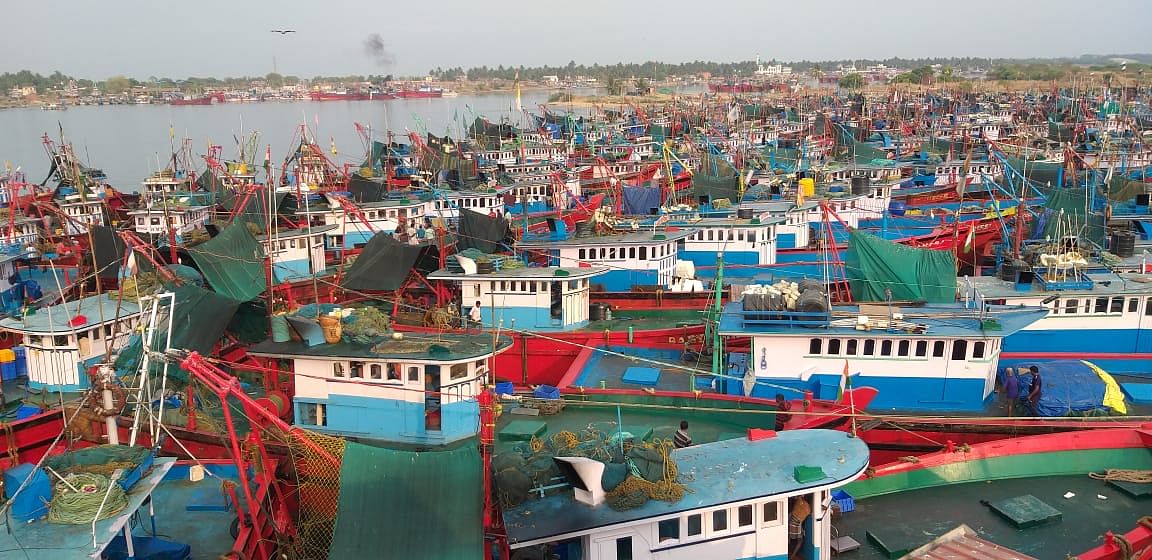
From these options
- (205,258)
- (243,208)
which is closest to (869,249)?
(205,258)

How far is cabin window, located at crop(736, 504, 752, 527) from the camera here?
11536 mm

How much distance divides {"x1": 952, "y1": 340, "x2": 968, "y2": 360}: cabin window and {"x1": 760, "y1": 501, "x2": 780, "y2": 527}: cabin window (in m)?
8.71

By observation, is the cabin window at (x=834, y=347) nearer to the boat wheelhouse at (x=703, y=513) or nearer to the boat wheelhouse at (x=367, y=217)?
the boat wheelhouse at (x=703, y=513)

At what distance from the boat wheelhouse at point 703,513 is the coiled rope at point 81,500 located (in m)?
4.66

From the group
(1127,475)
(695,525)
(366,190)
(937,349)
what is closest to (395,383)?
(695,525)

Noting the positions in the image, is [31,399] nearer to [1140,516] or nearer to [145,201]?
[1140,516]

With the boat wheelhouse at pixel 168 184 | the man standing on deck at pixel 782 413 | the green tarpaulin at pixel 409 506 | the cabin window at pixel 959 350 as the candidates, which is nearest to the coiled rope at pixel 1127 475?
the cabin window at pixel 959 350

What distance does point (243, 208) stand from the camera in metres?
33.6

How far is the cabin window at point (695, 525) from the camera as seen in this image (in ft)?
37.4

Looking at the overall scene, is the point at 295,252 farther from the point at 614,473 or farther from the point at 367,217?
the point at 614,473

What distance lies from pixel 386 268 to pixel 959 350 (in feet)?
52.6

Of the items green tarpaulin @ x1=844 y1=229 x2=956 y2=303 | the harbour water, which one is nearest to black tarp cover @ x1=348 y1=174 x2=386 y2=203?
the harbour water

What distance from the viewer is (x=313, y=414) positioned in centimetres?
1712

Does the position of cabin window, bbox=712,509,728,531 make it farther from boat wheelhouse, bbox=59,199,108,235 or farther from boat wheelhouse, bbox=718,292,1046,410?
boat wheelhouse, bbox=59,199,108,235
